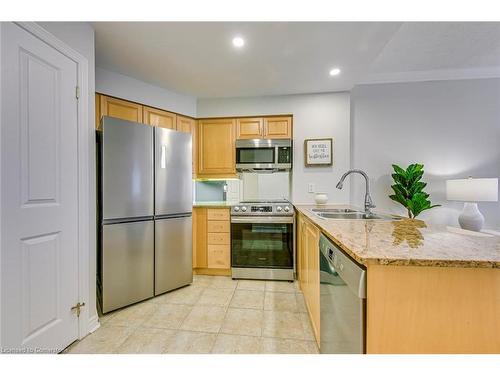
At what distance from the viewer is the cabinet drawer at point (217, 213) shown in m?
2.71

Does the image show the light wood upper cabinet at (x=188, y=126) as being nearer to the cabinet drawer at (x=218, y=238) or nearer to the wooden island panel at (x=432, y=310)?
the cabinet drawer at (x=218, y=238)

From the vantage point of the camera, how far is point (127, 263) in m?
1.94

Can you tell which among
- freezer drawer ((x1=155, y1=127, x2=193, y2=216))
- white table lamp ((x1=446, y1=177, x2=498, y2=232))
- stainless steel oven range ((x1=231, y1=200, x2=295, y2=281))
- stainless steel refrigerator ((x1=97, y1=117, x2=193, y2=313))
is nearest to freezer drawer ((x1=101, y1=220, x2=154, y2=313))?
stainless steel refrigerator ((x1=97, y1=117, x2=193, y2=313))

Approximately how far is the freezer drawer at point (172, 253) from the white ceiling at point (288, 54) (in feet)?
5.25

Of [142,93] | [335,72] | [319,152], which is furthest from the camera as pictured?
[319,152]

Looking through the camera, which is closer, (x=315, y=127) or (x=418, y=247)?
(x=418, y=247)

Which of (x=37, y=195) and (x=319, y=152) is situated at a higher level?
(x=319, y=152)

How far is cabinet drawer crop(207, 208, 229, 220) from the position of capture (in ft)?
8.91

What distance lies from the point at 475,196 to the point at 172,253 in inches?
128

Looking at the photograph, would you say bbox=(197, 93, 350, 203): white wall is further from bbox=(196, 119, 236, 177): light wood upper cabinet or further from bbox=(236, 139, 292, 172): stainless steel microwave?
bbox=(196, 119, 236, 177): light wood upper cabinet

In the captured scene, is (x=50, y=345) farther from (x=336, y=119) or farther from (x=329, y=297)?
(x=336, y=119)

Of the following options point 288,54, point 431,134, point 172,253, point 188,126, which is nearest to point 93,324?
point 172,253

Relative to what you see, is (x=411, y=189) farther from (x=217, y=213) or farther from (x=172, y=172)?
(x=172, y=172)

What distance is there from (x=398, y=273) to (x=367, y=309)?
157 millimetres
